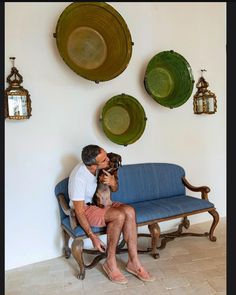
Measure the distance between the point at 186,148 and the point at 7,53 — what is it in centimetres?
222

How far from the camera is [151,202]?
8.99 ft

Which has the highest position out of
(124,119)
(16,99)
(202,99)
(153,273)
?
(202,99)

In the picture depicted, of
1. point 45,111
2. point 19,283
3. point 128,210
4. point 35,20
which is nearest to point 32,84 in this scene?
point 45,111

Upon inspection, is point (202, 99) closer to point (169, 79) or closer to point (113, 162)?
point (169, 79)

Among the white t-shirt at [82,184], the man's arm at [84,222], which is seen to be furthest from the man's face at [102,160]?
the man's arm at [84,222]

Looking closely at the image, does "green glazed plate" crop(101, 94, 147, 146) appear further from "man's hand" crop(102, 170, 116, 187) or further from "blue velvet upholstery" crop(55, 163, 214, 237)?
"man's hand" crop(102, 170, 116, 187)

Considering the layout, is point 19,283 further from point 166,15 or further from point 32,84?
point 166,15

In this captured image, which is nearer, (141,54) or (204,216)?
(141,54)

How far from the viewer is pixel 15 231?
2.46 metres

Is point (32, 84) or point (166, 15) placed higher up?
point (166, 15)

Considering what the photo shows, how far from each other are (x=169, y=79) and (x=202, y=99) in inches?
20.4

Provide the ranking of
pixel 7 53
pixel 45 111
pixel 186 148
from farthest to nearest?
pixel 186 148 < pixel 45 111 < pixel 7 53

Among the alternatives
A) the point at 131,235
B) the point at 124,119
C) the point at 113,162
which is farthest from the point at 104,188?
the point at 124,119

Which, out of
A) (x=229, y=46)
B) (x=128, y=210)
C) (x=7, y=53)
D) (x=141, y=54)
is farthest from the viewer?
(x=141, y=54)
